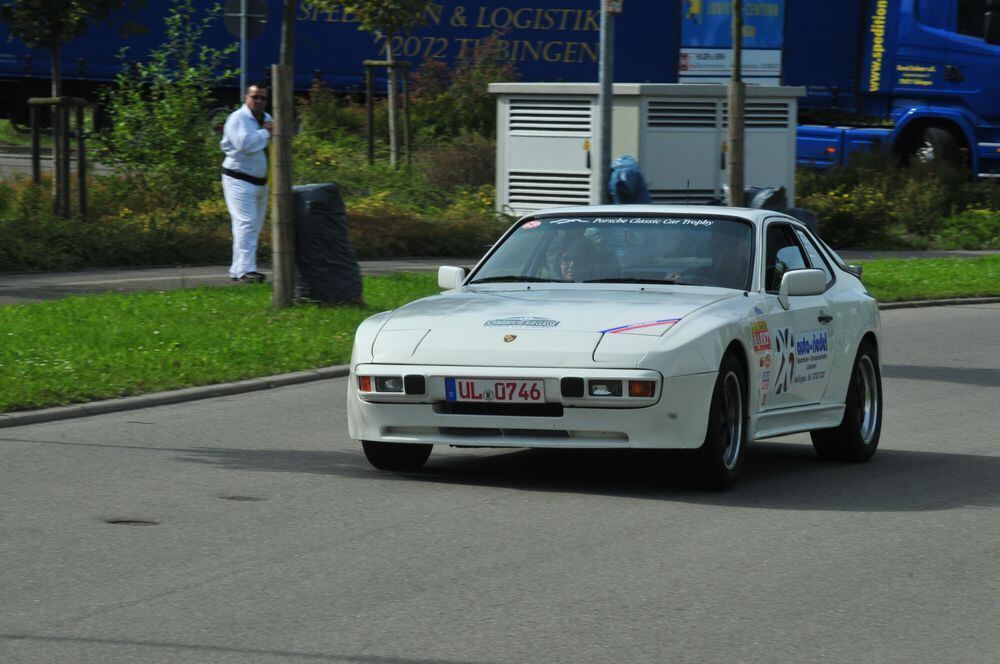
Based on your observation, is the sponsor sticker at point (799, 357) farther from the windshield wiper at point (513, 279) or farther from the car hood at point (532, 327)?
the windshield wiper at point (513, 279)

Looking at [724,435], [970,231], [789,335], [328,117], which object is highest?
[328,117]

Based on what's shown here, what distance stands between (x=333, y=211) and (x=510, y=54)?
2084cm

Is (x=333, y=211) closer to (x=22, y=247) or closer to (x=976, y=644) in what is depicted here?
(x=22, y=247)

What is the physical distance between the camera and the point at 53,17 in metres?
23.0

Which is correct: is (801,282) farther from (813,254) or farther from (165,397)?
(165,397)

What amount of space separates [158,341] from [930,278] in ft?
37.8

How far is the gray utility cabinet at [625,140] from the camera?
24.1 meters

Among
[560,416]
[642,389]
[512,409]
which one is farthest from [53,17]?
[642,389]

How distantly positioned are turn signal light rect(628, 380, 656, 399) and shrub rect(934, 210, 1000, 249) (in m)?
20.4

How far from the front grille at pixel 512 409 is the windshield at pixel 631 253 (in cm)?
129

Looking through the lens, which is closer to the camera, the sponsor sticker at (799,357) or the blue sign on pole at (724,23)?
the sponsor sticker at (799,357)

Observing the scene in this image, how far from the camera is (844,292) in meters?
9.97

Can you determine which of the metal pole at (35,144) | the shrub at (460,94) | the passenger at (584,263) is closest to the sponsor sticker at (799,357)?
the passenger at (584,263)

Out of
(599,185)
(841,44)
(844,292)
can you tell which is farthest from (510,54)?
(844,292)
